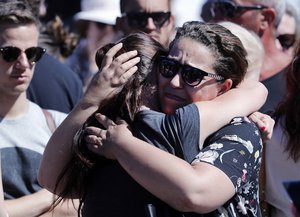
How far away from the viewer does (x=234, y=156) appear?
2.56 m

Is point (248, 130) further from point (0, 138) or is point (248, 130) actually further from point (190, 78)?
point (0, 138)

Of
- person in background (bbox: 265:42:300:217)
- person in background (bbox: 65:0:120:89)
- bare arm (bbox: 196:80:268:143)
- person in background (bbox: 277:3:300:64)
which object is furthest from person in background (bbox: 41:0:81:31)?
bare arm (bbox: 196:80:268:143)

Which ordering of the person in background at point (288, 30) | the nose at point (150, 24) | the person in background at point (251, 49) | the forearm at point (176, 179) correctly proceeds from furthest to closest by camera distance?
the person in background at point (288, 30) < the nose at point (150, 24) < the person in background at point (251, 49) < the forearm at point (176, 179)

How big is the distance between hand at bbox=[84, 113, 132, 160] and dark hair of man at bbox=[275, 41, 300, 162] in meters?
0.93

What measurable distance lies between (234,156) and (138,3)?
266 centimetres

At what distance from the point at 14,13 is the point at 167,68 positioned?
60.0 inches

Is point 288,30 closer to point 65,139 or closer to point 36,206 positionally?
point 36,206

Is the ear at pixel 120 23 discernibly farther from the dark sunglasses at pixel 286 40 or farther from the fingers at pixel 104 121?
the fingers at pixel 104 121

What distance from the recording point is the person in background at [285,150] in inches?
129

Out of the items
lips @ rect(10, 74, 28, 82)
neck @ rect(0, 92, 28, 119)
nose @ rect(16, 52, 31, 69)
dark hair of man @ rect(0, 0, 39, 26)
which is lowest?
neck @ rect(0, 92, 28, 119)

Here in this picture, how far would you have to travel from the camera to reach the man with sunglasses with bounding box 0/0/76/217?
3.62 meters

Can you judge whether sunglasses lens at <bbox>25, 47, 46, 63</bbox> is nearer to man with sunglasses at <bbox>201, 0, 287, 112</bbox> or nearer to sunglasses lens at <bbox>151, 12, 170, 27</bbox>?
sunglasses lens at <bbox>151, 12, 170, 27</bbox>

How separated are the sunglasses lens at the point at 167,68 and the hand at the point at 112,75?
4.2 inches

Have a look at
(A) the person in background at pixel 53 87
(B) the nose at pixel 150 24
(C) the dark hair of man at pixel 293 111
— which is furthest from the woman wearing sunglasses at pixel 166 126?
(B) the nose at pixel 150 24
